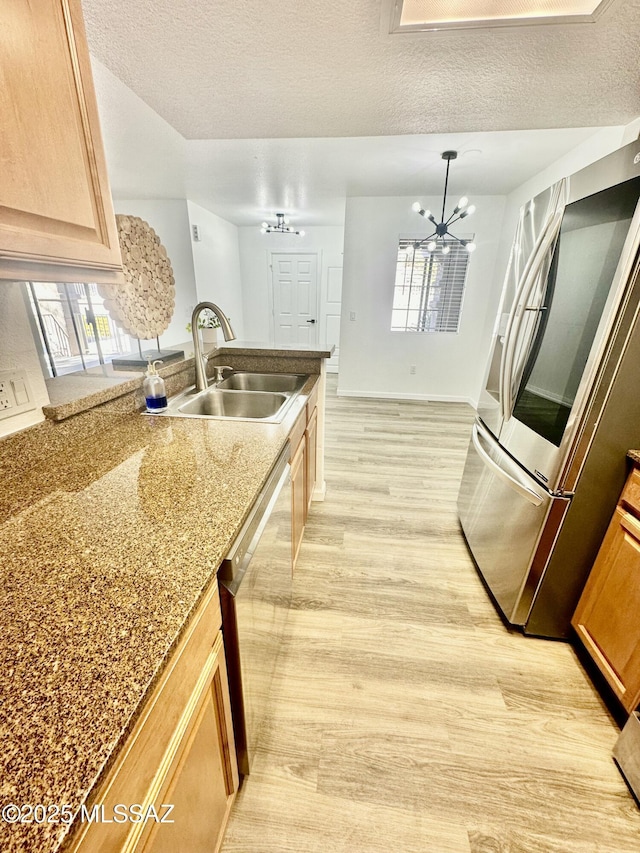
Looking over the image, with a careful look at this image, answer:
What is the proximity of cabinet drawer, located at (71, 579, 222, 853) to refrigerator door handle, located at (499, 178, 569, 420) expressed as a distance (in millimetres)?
1442

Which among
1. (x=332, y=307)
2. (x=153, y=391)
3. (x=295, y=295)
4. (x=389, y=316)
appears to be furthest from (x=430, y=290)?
(x=153, y=391)

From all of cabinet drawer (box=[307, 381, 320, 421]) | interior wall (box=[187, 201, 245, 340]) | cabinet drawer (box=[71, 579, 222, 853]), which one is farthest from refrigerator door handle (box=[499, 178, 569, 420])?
interior wall (box=[187, 201, 245, 340])

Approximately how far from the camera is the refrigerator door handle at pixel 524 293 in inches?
51.4

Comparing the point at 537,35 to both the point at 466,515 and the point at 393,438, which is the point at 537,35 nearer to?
the point at 466,515

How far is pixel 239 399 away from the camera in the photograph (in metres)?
1.83

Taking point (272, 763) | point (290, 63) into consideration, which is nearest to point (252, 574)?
point (272, 763)

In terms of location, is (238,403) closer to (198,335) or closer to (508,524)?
(198,335)

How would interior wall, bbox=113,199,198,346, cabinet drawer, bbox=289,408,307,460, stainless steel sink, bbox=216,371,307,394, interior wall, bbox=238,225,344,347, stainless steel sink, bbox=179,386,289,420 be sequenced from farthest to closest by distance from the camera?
interior wall, bbox=238,225,344,347
interior wall, bbox=113,199,198,346
stainless steel sink, bbox=216,371,307,394
stainless steel sink, bbox=179,386,289,420
cabinet drawer, bbox=289,408,307,460

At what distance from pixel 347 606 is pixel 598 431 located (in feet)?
4.26

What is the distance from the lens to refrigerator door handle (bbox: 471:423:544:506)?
4.51 feet

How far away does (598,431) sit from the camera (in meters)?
1.20

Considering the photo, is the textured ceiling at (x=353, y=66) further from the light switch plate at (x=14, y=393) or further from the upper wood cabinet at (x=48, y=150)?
the light switch plate at (x=14, y=393)

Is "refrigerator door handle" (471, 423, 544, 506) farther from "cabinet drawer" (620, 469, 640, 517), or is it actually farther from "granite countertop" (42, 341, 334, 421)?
"granite countertop" (42, 341, 334, 421)

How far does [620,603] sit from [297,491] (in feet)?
4.27
